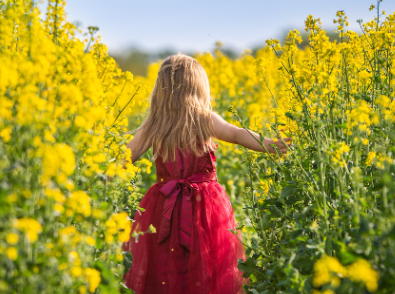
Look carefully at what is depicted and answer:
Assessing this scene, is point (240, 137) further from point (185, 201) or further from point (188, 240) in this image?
point (188, 240)

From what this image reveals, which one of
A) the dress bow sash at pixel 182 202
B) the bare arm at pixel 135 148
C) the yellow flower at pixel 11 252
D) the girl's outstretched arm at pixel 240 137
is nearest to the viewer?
the yellow flower at pixel 11 252

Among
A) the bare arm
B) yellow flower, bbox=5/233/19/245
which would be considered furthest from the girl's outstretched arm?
yellow flower, bbox=5/233/19/245

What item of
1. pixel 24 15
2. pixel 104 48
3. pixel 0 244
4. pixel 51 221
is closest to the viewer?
pixel 0 244

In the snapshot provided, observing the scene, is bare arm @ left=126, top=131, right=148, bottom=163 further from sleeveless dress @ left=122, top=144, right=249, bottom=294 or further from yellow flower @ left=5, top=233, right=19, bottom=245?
yellow flower @ left=5, top=233, right=19, bottom=245

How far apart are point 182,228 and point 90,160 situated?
3.76ft

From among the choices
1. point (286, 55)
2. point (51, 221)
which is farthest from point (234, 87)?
point (51, 221)

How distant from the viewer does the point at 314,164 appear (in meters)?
2.46

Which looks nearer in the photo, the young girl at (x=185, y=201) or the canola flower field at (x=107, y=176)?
the canola flower field at (x=107, y=176)

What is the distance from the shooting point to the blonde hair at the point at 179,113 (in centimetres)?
291

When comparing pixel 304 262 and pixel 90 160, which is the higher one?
pixel 90 160

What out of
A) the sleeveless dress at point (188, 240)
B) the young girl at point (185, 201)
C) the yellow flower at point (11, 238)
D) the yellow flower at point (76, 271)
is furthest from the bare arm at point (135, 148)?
the yellow flower at point (11, 238)

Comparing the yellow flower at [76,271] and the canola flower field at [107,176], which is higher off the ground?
the canola flower field at [107,176]

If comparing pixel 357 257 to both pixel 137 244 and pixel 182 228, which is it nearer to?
pixel 182 228

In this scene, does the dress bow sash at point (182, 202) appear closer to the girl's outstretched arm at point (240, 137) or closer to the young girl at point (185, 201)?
the young girl at point (185, 201)
